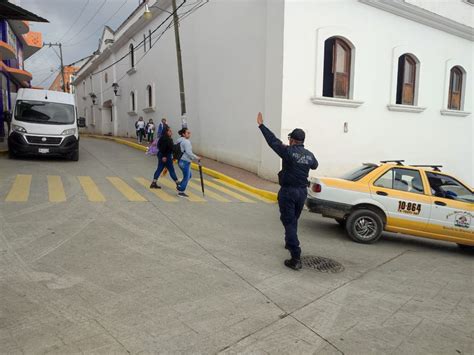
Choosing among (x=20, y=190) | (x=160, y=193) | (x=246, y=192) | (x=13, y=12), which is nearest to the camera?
(x=20, y=190)

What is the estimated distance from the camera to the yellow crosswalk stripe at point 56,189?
7.97m

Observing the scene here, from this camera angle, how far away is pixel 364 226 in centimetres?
690

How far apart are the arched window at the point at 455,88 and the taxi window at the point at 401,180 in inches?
497

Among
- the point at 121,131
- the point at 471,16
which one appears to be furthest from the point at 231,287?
the point at 121,131

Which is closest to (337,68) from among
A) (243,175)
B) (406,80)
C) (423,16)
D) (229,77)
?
(406,80)

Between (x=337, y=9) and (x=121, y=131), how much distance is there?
842 inches

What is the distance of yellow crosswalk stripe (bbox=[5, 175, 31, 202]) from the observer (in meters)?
7.69

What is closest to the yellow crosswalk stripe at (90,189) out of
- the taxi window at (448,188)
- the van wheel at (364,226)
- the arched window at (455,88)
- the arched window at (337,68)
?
the van wheel at (364,226)

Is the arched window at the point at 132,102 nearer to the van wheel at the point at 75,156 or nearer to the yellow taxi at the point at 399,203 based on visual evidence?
the van wheel at the point at 75,156

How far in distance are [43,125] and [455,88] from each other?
17.9 meters

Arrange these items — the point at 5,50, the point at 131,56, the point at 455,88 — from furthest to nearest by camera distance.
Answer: the point at 131,56 → the point at 455,88 → the point at 5,50

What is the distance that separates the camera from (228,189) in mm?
11367

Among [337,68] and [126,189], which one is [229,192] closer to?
[126,189]

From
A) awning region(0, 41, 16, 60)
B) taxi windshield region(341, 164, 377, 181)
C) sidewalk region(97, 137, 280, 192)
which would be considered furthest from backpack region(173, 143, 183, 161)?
awning region(0, 41, 16, 60)
